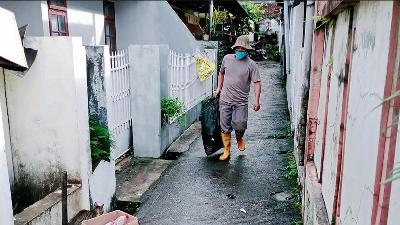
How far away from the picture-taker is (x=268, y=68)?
19062mm

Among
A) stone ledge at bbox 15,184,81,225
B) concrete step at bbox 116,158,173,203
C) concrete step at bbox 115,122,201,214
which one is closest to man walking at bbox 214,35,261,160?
concrete step at bbox 115,122,201,214

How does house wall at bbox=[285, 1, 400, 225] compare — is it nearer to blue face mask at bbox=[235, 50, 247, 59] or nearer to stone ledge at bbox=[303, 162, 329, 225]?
stone ledge at bbox=[303, 162, 329, 225]

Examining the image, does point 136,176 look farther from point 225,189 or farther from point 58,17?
point 58,17

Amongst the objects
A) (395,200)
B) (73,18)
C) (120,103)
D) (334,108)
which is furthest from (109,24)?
(395,200)

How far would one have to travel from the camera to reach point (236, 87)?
6.12m

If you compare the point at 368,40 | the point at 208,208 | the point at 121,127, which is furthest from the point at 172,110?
the point at 368,40

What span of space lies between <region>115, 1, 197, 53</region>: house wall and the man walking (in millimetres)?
5350

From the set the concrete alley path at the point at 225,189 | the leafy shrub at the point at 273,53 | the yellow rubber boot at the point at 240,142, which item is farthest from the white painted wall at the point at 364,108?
the leafy shrub at the point at 273,53

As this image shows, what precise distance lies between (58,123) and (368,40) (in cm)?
304

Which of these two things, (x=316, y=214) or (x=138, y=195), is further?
(x=138, y=195)

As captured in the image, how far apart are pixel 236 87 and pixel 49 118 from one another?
309cm

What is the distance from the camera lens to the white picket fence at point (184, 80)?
748cm

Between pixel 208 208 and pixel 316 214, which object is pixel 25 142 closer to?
pixel 208 208

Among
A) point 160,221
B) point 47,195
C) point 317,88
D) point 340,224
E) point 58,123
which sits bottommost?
point 160,221
